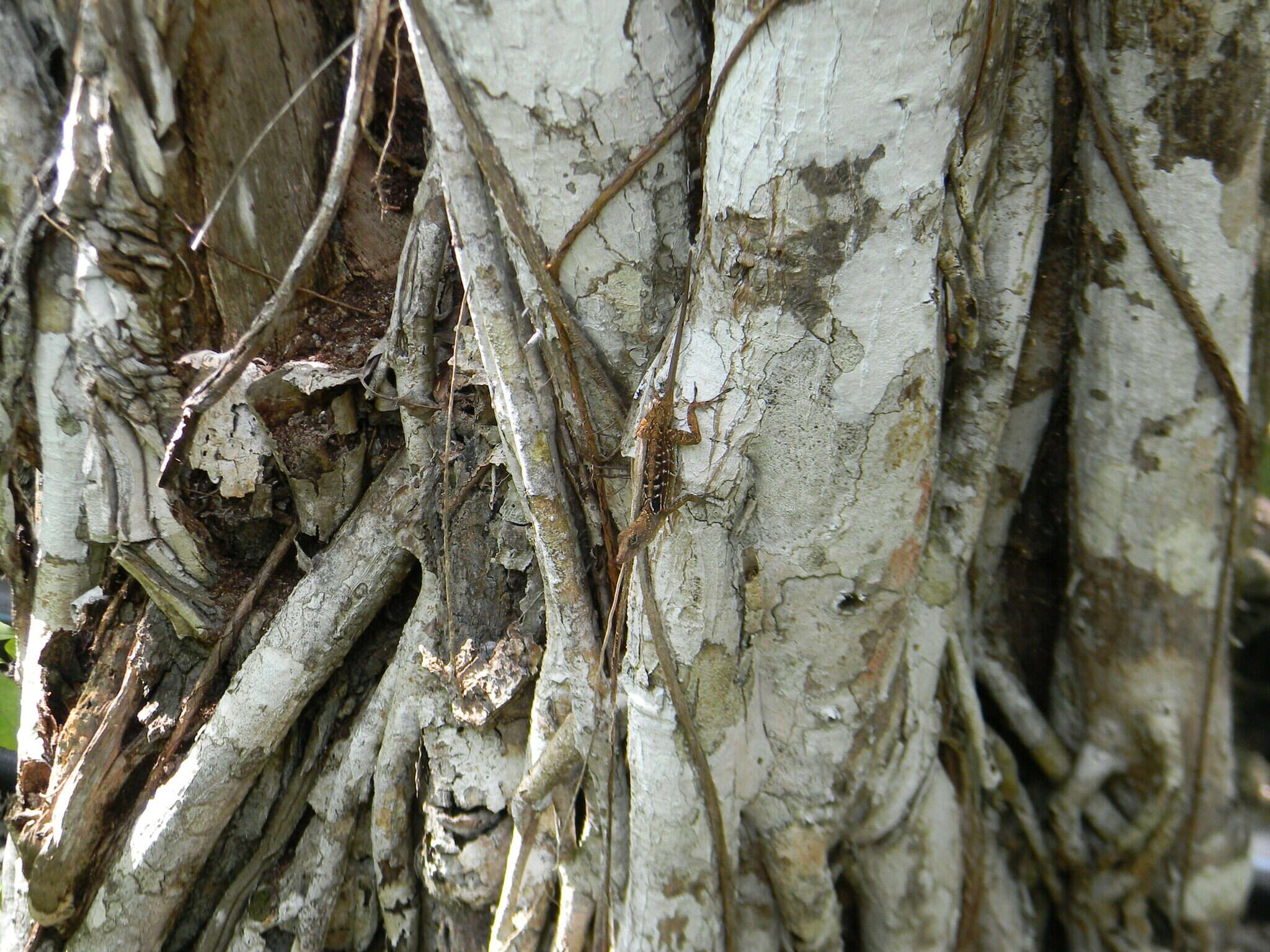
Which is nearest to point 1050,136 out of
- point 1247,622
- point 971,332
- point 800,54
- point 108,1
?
point 971,332

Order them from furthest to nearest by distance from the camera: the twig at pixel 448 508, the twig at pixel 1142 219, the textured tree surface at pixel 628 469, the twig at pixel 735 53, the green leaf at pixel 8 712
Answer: the green leaf at pixel 8 712 → the twig at pixel 448 508 → the twig at pixel 1142 219 → the textured tree surface at pixel 628 469 → the twig at pixel 735 53

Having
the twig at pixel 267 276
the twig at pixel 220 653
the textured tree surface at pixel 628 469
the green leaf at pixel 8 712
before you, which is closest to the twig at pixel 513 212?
the textured tree surface at pixel 628 469

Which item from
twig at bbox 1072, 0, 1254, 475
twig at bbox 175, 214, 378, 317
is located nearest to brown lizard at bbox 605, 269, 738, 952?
twig at bbox 1072, 0, 1254, 475

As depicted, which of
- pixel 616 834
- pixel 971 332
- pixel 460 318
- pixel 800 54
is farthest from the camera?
pixel 460 318

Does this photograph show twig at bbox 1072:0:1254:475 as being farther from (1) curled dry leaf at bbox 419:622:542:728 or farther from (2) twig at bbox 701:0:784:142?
(1) curled dry leaf at bbox 419:622:542:728

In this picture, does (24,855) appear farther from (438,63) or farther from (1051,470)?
(1051,470)

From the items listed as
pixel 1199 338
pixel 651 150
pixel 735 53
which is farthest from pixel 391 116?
pixel 1199 338

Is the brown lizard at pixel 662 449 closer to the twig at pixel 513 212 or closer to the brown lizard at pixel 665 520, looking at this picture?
the brown lizard at pixel 665 520

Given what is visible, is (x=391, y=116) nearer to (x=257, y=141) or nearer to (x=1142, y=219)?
(x=257, y=141)
